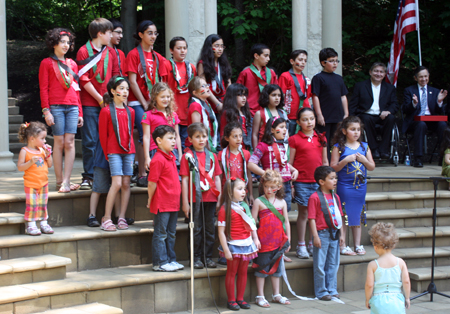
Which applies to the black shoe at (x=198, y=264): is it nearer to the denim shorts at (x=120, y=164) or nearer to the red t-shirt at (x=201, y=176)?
the red t-shirt at (x=201, y=176)

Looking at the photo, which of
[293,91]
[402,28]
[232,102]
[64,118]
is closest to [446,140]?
[293,91]

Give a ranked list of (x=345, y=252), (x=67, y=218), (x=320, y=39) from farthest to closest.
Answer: (x=320, y=39) < (x=345, y=252) < (x=67, y=218)

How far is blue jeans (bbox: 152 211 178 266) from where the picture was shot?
5277mm

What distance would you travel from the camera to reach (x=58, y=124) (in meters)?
5.94

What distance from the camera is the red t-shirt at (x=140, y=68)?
6.39 meters

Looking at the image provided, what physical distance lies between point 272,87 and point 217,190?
1.52m

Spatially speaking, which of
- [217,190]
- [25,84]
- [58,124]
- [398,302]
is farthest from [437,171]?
[25,84]

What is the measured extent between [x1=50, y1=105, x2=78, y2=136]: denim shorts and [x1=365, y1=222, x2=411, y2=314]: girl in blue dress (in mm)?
3395

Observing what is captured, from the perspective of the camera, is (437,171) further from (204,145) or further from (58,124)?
(58,124)

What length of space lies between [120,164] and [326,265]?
2.32m

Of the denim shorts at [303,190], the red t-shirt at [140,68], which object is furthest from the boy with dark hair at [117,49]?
the denim shorts at [303,190]

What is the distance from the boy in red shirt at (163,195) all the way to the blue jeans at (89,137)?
1.08 m

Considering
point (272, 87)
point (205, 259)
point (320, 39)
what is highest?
point (320, 39)

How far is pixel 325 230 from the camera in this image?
574 cm
